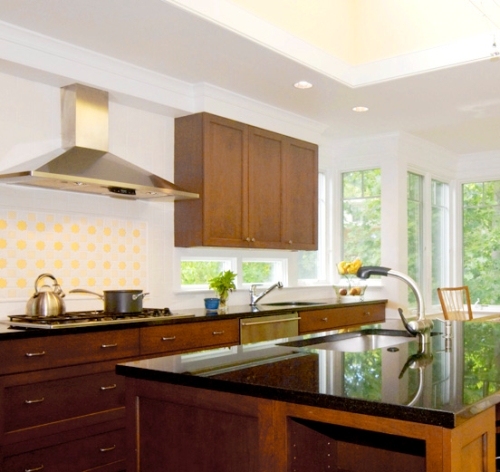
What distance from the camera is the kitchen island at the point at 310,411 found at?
4.43 ft

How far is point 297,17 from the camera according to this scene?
13.6ft

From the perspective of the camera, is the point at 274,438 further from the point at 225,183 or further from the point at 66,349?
the point at 225,183

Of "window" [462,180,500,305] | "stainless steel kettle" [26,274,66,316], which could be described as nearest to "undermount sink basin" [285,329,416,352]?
"stainless steel kettle" [26,274,66,316]

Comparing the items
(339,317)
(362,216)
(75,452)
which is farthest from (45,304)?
(362,216)

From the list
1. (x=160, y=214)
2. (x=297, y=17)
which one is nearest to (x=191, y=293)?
(x=160, y=214)

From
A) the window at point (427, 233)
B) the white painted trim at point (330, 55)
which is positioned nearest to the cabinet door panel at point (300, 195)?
the white painted trim at point (330, 55)

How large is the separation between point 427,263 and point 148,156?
12.4 feet

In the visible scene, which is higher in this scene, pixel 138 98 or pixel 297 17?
pixel 297 17

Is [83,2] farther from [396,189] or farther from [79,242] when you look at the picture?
[396,189]

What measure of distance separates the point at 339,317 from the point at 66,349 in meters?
2.71

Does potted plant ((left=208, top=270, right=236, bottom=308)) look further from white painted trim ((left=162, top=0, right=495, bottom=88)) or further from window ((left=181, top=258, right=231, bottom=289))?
white painted trim ((left=162, top=0, right=495, bottom=88))

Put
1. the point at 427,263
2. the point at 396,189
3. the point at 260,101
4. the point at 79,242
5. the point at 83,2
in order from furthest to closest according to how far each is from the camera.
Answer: the point at 427,263
the point at 396,189
the point at 260,101
the point at 79,242
the point at 83,2

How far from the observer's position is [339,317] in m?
5.26

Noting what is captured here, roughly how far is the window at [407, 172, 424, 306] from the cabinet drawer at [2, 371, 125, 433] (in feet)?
13.4
